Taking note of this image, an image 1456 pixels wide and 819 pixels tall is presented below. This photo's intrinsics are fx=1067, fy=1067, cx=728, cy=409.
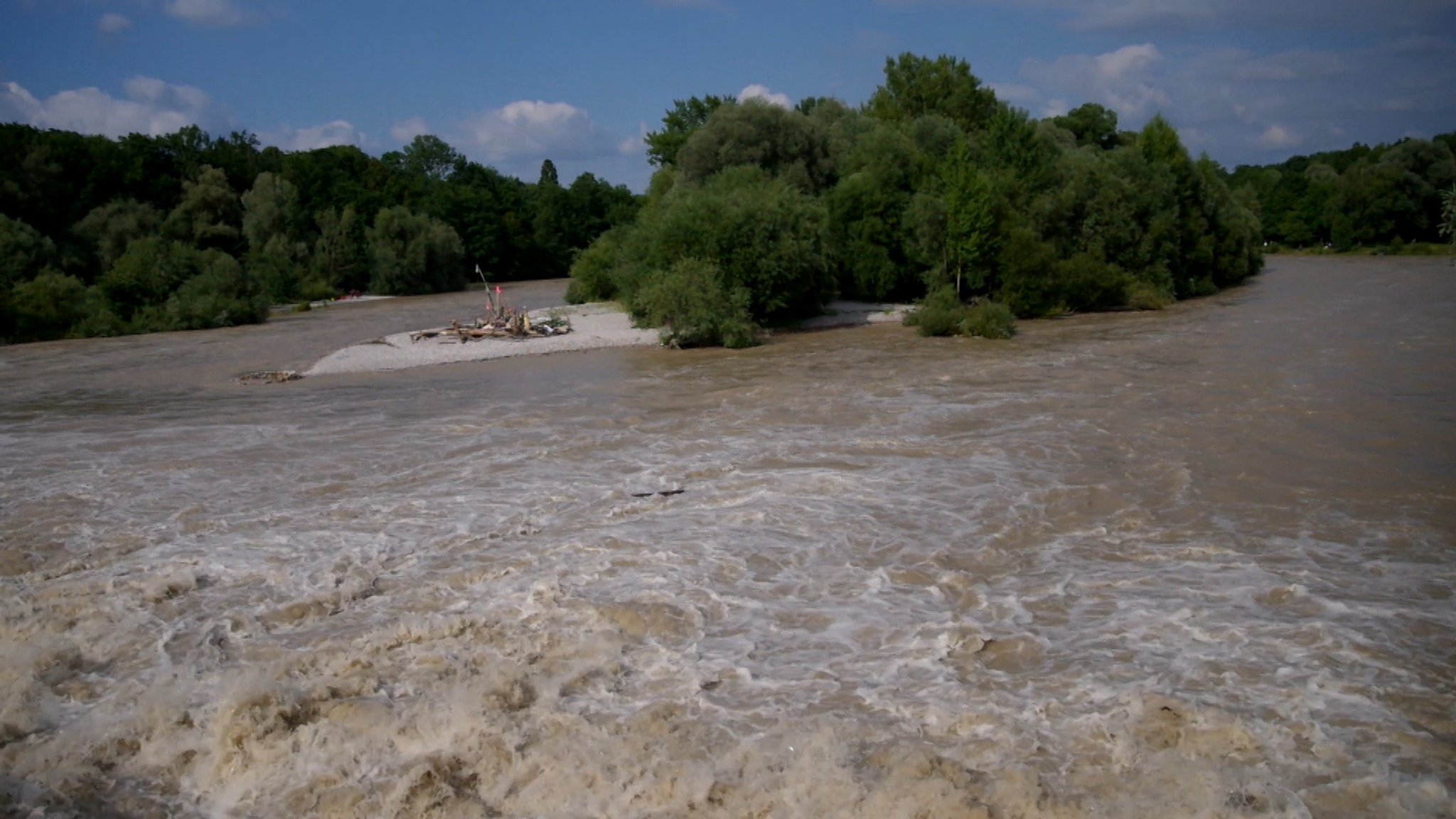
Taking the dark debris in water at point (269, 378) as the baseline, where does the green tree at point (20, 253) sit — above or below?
above

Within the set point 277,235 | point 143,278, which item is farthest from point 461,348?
point 277,235

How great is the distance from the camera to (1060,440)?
11.8 m

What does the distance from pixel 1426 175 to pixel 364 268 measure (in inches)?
1904

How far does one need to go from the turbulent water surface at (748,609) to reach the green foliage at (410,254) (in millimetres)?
31449

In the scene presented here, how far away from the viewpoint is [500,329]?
2383 centimetres

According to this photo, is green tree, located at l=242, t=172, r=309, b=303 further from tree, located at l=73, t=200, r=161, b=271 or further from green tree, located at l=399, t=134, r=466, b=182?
green tree, located at l=399, t=134, r=466, b=182

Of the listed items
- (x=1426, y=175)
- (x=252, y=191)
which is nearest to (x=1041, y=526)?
(x=252, y=191)

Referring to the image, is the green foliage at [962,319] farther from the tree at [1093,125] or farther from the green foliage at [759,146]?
the tree at [1093,125]

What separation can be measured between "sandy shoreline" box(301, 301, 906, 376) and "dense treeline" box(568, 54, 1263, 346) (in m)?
0.73

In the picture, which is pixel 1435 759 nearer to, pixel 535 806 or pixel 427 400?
pixel 535 806

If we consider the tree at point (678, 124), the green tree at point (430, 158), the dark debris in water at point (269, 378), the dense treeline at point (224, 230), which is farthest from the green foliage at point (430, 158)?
the dark debris in water at point (269, 378)

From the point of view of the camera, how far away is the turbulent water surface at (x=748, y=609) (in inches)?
199

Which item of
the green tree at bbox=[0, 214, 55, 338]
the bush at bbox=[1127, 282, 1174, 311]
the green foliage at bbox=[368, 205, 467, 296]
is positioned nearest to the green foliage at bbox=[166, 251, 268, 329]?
the green tree at bbox=[0, 214, 55, 338]

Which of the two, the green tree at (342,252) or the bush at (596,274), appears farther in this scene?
the green tree at (342,252)
